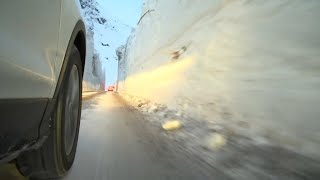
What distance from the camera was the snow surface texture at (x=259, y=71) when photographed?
4254 mm

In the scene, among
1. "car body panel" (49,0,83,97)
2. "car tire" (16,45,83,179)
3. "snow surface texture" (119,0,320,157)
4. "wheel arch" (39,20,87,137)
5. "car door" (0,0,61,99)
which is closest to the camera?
"car door" (0,0,61,99)

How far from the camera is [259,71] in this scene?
5.50 meters

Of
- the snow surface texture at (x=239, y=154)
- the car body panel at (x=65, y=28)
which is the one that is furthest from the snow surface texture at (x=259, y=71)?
the car body panel at (x=65, y=28)

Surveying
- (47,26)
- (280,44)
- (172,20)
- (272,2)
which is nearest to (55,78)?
(47,26)

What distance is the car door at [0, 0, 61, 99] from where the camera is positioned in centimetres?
192

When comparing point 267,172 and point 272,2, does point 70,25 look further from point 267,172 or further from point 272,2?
point 272,2

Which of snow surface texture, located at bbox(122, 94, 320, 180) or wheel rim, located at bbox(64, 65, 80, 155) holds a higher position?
wheel rim, located at bbox(64, 65, 80, 155)

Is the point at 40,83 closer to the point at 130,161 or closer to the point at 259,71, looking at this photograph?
the point at 130,161

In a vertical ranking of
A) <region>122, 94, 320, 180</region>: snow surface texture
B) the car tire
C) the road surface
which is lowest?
the road surface

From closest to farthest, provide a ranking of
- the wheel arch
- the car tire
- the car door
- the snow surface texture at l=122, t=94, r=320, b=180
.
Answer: the car door < the wheel arch < the car tire < the snow surface texture at l=122, t=94, r=320, b=180

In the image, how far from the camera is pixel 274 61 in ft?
16.6

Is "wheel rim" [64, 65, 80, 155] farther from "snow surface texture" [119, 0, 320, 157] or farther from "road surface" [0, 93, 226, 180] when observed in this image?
"snow surface texture" [119, 0, 320, 157]

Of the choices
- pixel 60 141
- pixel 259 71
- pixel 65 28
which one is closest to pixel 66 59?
pixel 65 28

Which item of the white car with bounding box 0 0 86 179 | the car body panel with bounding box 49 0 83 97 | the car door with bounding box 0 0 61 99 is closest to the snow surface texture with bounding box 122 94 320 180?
the white car with bounding box 0 0 86 179
